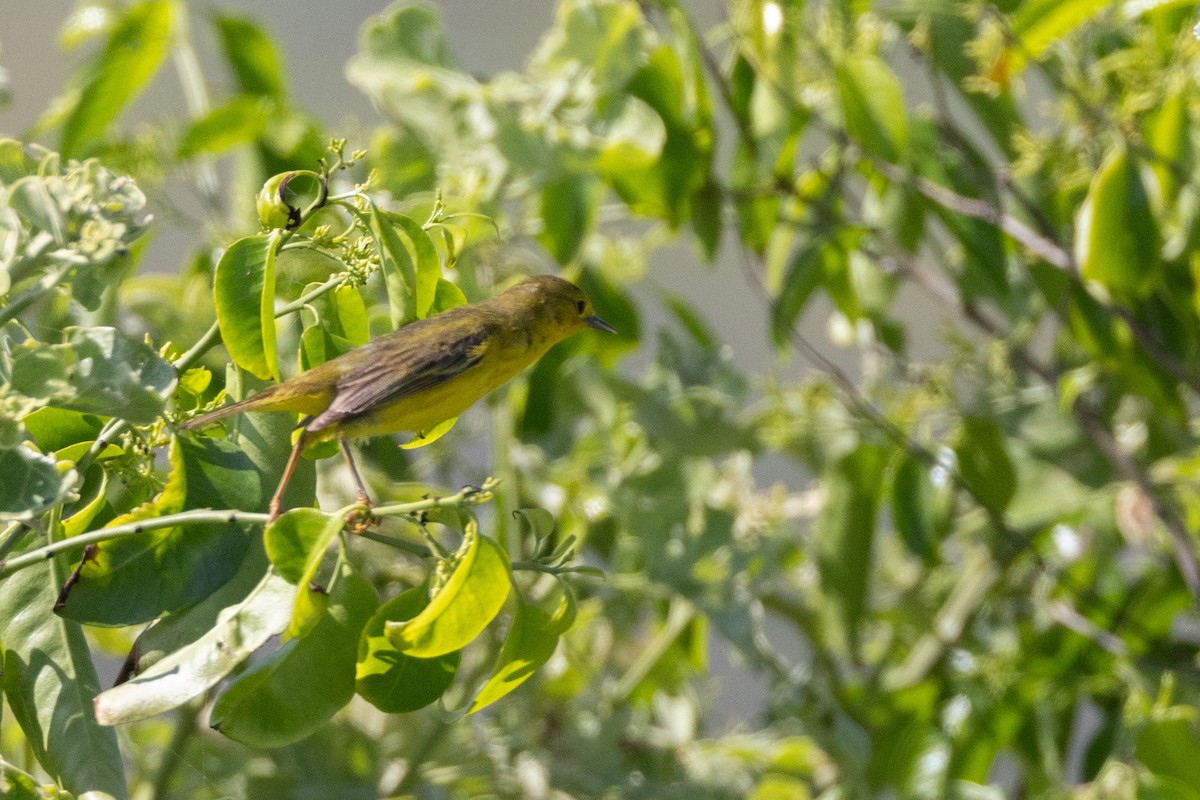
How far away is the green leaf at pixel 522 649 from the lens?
0.68 m

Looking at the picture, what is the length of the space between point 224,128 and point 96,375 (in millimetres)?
1141

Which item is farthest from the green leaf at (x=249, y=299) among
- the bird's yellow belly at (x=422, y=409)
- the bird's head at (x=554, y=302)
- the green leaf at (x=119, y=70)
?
the green leaf at (x=119, y=70)

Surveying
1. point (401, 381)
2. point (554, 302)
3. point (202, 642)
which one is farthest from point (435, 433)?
point (554, 302)

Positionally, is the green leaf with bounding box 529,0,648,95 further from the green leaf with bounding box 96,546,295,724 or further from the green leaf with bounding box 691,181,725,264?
the green leaf with bounding box 96,546,295,724

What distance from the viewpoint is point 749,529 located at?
5.97 feet

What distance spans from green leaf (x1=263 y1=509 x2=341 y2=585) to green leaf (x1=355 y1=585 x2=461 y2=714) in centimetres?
7

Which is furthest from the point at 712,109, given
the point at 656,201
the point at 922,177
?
the point at 922,177

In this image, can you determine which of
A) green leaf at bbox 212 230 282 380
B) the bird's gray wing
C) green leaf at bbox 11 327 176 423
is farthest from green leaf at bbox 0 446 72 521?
the bird's gray wing

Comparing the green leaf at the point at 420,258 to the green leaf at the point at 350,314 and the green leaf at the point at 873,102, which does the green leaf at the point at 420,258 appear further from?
the green leaf at the point at 873,102

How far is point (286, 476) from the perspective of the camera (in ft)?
2.39

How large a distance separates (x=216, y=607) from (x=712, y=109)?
3.85 feet

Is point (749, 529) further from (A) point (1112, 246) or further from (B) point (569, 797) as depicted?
(A) point (1112, 246)

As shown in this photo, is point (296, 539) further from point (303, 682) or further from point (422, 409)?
point (422, 409)

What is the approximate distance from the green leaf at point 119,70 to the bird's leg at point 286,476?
1.00m
